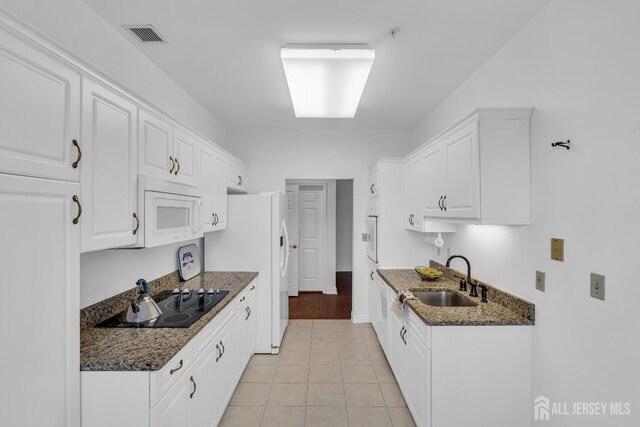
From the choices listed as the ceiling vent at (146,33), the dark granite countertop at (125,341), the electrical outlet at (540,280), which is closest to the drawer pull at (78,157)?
the dark granite countertop at (125,341)

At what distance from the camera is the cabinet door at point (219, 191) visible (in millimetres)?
2896

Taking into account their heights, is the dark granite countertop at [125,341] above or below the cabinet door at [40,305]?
below

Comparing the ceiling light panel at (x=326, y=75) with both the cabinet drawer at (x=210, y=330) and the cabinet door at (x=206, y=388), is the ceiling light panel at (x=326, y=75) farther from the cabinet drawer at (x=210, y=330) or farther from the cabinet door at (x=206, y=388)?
the cabinet door at (x=206, y=388)

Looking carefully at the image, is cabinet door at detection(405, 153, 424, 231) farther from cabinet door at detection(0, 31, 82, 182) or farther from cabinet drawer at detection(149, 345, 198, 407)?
cabinet door at detection(0, 31, 82, 182)

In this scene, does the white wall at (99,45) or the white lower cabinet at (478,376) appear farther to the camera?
the white lower cabinet at (478,376)

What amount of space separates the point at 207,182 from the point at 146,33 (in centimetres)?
118

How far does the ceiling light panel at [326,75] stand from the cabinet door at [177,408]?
2.09 m

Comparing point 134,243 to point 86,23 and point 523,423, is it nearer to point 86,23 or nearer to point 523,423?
point 86,23

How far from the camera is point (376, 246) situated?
3.57 meters

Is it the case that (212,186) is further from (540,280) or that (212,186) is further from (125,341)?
(540,280)

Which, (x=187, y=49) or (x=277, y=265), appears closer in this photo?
(x=187, y=49)

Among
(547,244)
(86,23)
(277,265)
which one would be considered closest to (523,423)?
(547,244)

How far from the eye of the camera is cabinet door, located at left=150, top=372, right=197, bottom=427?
1371 millimetres

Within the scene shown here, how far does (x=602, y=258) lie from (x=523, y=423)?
1121 mm
